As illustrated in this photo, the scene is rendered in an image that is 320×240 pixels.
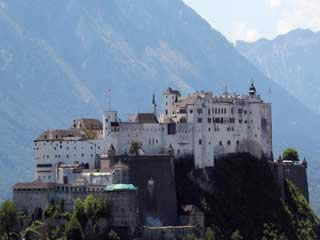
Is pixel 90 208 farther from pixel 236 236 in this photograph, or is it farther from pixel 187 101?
pixel 187 101

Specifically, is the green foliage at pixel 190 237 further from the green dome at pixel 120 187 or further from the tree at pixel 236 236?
the green dome at pixel 120 187

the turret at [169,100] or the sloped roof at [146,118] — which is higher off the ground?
the turret at [169,100]

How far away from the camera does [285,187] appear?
158500 mm

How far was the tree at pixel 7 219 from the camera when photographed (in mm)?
127500

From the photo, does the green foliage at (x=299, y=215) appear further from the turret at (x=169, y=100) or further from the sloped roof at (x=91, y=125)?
the sloped roof at (x=91, y=125)

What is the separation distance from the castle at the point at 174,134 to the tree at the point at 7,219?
1371 cm

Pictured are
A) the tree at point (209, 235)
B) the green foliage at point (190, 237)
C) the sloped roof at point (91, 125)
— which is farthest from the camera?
the sloped roof at point (91, 125)

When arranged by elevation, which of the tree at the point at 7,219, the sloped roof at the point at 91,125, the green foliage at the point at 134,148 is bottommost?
the tree at the point at 7,219

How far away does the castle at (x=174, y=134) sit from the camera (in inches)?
5630

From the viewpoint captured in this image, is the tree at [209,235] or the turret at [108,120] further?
the turret at [108,120]

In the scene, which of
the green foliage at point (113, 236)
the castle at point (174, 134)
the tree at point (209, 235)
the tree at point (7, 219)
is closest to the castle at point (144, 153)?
the castle at point (174, 134)

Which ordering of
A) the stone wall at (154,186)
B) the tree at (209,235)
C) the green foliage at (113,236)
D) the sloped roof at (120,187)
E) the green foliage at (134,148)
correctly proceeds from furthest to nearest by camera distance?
the green foliage at (134,148) < the stone wall at (154,186) < the tree at (209,235) < the sloped roof at (120,187) < the green foliage at (113,236)

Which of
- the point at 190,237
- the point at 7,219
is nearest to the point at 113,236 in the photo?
the point at 190,237

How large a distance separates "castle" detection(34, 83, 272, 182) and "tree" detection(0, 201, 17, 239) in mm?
13706
